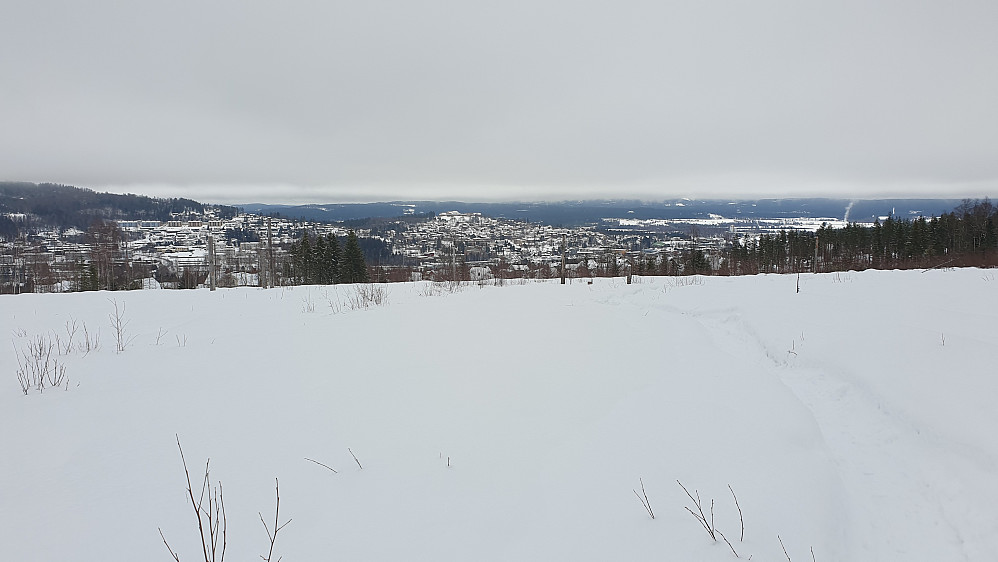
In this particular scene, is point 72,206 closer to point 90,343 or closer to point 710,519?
point 90,343

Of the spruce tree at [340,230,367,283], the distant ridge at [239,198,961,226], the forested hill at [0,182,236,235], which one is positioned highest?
the distant ridge at [239,198,961,226]

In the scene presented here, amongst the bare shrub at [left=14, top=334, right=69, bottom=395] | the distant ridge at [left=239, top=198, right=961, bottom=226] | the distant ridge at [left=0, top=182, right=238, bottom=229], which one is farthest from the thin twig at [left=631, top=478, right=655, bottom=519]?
the distant ridge at [left=239, top=198, right=961, bottom=226]

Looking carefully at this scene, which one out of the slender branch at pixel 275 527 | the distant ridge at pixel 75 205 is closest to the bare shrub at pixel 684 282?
the slender branch at pixel 275 527

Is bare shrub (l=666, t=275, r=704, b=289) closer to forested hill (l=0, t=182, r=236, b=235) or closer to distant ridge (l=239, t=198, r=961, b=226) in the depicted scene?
forested hill (l=0, t=182, r=236, b=235)

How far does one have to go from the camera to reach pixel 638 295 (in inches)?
420

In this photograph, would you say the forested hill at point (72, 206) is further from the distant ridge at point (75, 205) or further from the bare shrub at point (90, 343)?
the bare shrub at point (90, 343)

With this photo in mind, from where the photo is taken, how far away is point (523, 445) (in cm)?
256

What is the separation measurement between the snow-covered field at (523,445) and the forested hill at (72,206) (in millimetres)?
69656

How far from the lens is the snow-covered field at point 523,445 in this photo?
1.80 metres

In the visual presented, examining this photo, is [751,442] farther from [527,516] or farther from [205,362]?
[205,362]

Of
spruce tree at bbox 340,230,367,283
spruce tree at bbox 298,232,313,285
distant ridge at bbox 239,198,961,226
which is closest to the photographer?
spruce tree at bbox 340,230,367,283

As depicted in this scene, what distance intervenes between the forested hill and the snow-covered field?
69.7 m

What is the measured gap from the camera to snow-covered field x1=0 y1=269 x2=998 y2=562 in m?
1.80

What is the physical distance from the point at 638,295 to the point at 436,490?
9.44 metres
